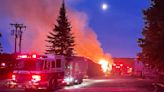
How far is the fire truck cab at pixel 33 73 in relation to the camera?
107ft

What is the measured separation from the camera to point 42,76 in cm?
3347

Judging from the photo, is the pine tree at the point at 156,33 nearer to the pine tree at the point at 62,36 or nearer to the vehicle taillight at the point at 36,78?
the vehicle taillight at the point at 36,78

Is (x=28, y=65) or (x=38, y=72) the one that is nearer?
(x=38, y=72)

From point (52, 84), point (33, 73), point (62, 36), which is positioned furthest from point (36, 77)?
point (62, 36)

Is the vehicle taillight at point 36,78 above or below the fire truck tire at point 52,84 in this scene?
above

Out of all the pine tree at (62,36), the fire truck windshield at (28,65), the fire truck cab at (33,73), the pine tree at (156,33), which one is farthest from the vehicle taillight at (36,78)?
the pine tree at (62,36)

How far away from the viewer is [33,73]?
108 feet

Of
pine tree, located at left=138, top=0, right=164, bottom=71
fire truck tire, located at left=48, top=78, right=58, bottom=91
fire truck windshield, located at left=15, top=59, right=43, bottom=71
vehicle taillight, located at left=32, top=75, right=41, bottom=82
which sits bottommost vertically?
fire truck tire, located at left=48, top=78, right=58, bottom=91

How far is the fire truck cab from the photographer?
32.5 meters

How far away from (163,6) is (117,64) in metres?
40.2

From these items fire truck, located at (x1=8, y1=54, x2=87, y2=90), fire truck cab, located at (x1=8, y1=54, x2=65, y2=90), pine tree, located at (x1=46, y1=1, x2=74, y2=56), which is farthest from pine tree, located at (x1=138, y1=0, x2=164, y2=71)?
pine tree, located at (x1=46, y1=1, x2=74, y2=56)

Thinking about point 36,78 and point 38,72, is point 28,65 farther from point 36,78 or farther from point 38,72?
point 36,78

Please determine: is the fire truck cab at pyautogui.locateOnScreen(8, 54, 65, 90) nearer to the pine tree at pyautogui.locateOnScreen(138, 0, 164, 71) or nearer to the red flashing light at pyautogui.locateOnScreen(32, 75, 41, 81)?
the red flashing light at pyautogui.locateOnScreen(32, 75, 41, 81)

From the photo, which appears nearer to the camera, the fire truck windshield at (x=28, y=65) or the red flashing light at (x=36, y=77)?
the red flashing light at (x=36, y=77)
